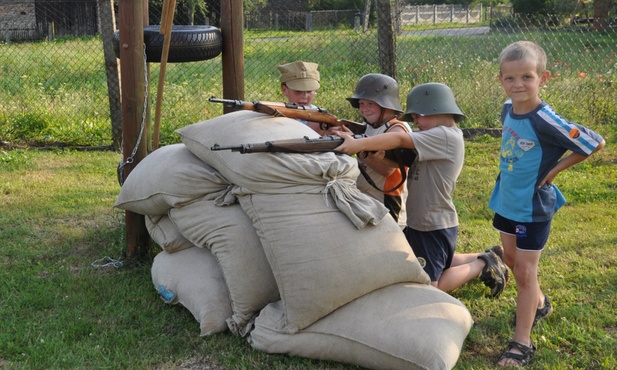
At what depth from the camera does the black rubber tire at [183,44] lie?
193 inches

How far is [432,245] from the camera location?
4.25m

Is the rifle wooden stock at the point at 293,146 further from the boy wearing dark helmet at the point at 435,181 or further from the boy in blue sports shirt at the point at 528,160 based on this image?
the boy in blue sports shirt at the point at 528,160

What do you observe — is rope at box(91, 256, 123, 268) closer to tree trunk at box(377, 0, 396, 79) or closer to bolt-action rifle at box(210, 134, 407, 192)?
bolt-action rifle at box(210, 134, 407, 192)

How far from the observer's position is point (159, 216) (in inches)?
179

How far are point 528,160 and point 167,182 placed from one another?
2.03 m

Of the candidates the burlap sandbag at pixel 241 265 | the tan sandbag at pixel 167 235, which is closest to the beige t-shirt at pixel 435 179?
the burlap sandbag at pixel 241 265

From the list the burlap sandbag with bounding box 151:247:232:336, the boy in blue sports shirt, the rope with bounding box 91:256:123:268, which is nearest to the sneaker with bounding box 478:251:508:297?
the boy in blue sports shirt

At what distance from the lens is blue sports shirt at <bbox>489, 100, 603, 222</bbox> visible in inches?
134

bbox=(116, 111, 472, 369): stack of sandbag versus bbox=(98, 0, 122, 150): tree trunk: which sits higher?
bbox=(98, 0, 122, 150): tree trunk

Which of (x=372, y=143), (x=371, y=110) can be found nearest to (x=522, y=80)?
(x=372, y=143)

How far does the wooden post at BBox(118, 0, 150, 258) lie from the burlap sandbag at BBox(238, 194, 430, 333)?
1471 mm

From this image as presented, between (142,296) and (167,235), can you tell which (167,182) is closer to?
(167,235)

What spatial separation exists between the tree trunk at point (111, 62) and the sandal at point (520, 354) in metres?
5.82

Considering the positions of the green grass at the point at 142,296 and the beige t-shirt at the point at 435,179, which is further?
the beige t-shirt at the point at 435,179
